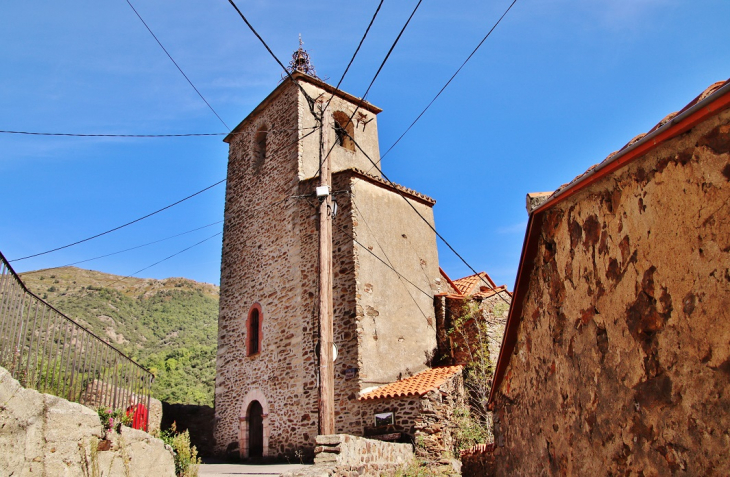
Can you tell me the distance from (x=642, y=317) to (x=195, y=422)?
52.0ft

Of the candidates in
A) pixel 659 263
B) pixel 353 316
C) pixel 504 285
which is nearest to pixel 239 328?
pixel 353 316

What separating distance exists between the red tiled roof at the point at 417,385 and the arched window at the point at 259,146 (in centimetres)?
890

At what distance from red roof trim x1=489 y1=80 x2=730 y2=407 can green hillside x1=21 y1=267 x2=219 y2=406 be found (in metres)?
20.4

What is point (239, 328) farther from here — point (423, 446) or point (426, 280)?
point (423, 446)

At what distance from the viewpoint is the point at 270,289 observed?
1483 centimetres

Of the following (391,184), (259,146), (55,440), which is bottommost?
(55,440)

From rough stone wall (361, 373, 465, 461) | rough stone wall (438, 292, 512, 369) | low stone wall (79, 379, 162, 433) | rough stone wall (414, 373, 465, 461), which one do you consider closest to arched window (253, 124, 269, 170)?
rough stone wall (438, 292, 512, 369)

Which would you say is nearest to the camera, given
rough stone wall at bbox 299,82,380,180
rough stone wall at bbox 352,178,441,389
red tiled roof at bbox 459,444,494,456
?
red tiled roof at bbox 459,444,494,456

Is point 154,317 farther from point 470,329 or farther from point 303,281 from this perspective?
point 470,329

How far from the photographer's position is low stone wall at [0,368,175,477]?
15.9 feet

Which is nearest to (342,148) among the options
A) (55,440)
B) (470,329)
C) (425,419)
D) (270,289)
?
(270,289)

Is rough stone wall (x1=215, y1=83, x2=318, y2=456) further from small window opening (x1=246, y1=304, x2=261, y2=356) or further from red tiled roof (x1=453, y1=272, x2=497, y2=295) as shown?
red tiled roof (x1=453, y1=272, x2=497, y2=295)

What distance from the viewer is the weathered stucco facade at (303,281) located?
40.2ft

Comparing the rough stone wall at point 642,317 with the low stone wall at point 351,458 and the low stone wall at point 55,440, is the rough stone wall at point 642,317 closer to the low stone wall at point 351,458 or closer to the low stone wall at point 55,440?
the low stone wall at point 351,458
